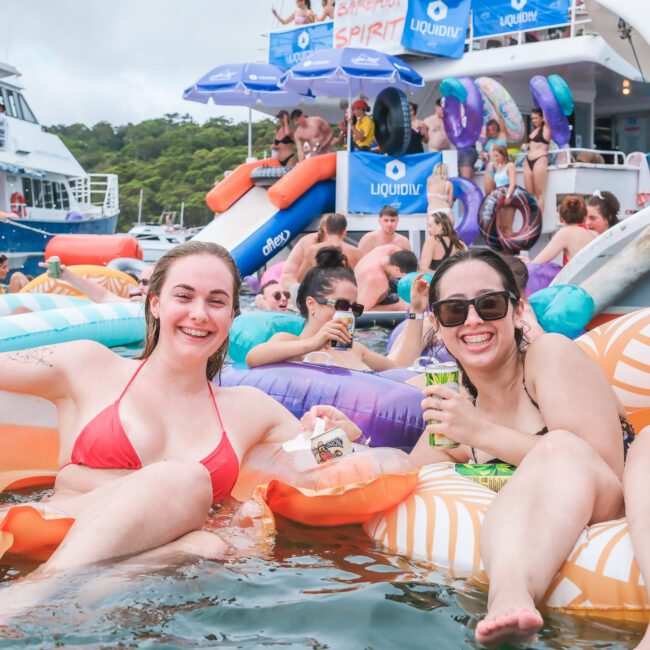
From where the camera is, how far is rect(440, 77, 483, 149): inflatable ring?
42.5ft

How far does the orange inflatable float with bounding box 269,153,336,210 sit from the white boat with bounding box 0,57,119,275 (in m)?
8.27

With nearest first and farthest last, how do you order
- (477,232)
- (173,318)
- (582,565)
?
(582,565) < (173,318) < (477,232)

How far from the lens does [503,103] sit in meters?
13.8

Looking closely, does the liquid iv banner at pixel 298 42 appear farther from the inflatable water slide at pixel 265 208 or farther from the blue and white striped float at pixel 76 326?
the blue and white striped float at pixel 76 326

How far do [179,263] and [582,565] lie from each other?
159 centimetres

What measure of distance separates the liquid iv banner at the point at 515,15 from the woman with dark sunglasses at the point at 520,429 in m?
13.3

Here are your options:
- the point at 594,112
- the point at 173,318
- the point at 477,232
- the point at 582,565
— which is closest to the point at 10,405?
the point at 173,318

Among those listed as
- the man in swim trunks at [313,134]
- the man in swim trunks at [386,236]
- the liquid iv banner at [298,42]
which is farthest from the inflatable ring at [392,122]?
the liquid iv banner at [298,42]

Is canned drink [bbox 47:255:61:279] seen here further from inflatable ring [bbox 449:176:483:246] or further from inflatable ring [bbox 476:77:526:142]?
inflatable ring [bbox 476:77:526:142]

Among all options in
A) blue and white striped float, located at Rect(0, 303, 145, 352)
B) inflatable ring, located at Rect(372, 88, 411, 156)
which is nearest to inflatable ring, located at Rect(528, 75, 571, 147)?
inflatable ring, located at Rect(372, 88, 411, 156)

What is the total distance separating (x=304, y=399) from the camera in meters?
4.36

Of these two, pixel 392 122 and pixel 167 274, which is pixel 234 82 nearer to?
pixel 392 122

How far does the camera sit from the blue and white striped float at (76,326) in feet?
18.1

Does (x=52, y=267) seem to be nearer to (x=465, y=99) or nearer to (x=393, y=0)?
(x=465, y=99)
